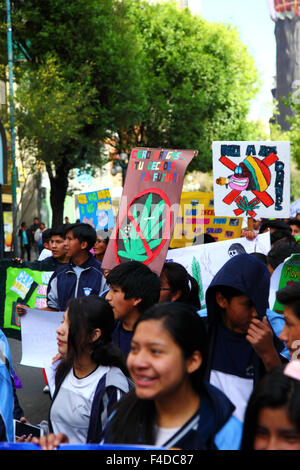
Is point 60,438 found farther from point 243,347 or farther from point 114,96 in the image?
point 114,96

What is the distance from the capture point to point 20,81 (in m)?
21.9

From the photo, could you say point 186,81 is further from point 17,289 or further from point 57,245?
point 17,289

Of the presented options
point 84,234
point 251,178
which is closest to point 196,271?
point 84,234

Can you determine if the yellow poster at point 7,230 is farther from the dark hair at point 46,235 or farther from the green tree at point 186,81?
the dark hair at point 46,235

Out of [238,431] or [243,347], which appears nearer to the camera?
[238,431]

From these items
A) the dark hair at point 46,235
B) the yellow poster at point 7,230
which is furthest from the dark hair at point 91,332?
the yellow poster at point 7,230

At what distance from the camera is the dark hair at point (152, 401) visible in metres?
2.14

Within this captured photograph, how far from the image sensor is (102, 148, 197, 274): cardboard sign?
Result: 4906mm

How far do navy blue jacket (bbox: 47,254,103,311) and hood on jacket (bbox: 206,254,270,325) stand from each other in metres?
2.40

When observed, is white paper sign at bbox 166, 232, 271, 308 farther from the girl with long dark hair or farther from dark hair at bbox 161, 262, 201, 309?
the girl with long dark hair

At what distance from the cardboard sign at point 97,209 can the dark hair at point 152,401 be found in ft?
22.1

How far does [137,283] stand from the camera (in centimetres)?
354
